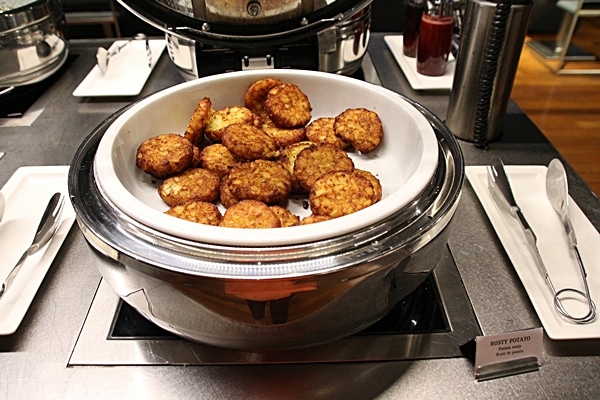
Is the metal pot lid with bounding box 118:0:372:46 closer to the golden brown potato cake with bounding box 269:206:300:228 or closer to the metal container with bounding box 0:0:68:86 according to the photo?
the metal container with bounding box 0:0:68:86

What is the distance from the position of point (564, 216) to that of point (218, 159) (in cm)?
65

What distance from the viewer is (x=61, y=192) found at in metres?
0.99

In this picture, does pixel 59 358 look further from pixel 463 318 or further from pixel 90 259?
pixel 463 318

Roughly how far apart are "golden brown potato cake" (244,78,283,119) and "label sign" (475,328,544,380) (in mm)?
610

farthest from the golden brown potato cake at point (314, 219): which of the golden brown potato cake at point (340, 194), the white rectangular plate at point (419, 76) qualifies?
the white rectangular plate at point (419, 76)

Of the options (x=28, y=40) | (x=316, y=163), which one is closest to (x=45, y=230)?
(x=316, y=163)

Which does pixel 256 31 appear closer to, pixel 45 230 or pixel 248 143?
pixel 248 143

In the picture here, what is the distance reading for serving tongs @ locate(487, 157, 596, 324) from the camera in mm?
722

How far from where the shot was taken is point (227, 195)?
Answer: 80 centimetres

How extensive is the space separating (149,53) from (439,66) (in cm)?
90

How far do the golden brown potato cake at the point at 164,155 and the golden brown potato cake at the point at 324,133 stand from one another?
0.78ft

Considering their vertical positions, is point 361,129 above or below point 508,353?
above

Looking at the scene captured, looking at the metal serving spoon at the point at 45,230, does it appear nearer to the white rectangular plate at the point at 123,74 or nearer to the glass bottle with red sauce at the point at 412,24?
the white rectangular plate at the point at 123,74

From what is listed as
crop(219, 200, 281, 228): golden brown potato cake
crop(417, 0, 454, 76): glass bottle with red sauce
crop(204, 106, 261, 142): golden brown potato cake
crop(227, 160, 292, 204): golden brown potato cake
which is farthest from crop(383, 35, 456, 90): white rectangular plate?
crop(219, 200, 281, 228): golden brown potato cake
